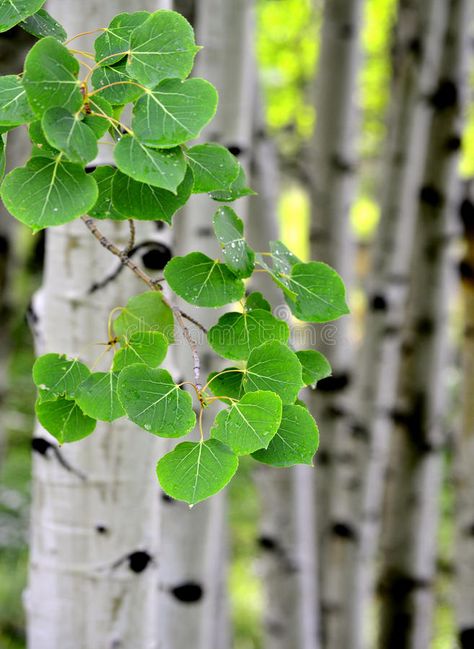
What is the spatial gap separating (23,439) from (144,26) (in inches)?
102

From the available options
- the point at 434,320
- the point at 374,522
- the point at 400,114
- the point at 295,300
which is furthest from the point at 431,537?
the point at 295,300

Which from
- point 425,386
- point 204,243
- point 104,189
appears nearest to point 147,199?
point 104,189

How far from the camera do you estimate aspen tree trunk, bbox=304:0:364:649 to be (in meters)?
1.30

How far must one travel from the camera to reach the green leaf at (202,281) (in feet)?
1.37

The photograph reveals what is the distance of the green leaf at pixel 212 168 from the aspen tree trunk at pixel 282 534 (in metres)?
0.73

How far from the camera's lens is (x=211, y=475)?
14.5 inches

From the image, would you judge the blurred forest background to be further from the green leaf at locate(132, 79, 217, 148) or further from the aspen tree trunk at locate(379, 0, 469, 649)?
the green leaf at locate(132, 79, 217, 148)

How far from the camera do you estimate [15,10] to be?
378 millimetres

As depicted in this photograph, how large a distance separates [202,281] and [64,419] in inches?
5.2

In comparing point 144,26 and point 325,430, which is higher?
point 144,26

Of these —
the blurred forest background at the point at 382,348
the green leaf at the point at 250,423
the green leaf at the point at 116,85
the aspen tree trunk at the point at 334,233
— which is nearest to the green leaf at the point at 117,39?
the green leaf at the point at 116,85

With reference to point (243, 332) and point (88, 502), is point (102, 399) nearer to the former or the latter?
point (243, 332)

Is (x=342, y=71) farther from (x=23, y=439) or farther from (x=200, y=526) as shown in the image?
(x=23, y=439)

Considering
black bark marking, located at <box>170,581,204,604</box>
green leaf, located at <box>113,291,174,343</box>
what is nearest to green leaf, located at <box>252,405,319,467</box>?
green leaf, located at <box>113,291,174,343</box>
